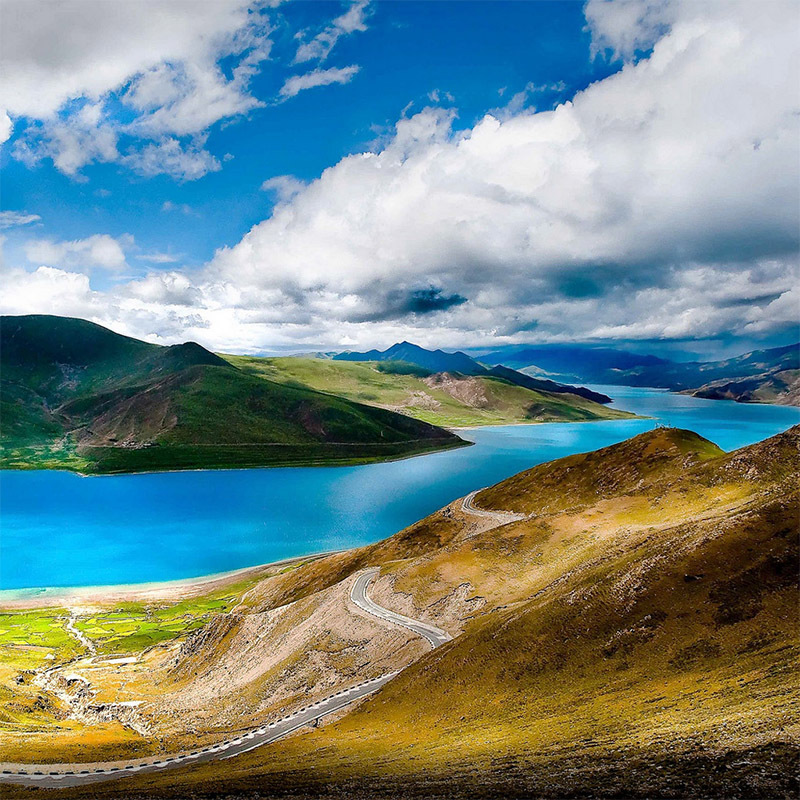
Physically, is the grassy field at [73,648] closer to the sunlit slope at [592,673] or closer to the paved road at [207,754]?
the paved road at [207,754]

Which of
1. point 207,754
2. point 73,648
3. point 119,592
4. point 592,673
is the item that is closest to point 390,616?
point 207,754

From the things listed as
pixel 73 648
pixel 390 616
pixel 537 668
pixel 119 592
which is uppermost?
pixel 119 592

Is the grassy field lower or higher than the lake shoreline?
lower

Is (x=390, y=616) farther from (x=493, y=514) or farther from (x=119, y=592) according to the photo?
(x=119, y=592)

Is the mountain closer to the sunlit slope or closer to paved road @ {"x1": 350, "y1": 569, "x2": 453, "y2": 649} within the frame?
the sunlit slope

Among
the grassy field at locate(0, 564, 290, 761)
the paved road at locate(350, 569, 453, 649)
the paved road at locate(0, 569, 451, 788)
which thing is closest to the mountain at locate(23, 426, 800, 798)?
the grassy field at locate(0, 564, 290, 761)

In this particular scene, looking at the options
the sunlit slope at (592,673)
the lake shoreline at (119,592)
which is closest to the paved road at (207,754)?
the sunlit slope at (592,673)
